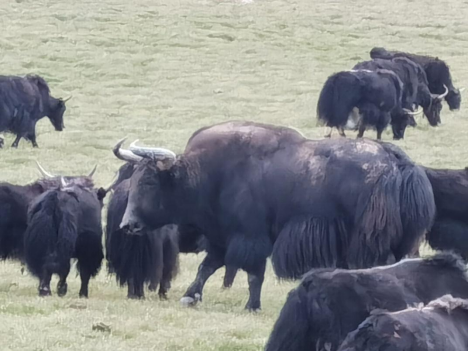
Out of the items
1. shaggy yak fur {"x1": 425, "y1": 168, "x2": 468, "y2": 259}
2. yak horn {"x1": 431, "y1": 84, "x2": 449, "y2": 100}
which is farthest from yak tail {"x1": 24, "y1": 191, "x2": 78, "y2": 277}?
yak horn {"x1": 431, "y1": 84, "x2": 449, "y2": 100}

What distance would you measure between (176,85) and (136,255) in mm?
18491

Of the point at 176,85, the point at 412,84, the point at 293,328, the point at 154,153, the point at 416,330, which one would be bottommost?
the point at 176,85

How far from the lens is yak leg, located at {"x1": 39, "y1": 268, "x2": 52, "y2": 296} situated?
9.55m

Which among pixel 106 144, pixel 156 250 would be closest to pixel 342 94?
pixel 106 144

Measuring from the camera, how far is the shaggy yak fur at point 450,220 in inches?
411

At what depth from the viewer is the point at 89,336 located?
7.25m

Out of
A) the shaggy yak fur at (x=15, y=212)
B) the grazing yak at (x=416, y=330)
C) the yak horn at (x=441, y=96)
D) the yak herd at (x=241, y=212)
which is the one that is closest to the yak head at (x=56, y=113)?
the yak horn at (x=441, y=96)

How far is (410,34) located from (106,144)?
18.7m

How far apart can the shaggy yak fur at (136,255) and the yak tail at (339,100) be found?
11.4 meters

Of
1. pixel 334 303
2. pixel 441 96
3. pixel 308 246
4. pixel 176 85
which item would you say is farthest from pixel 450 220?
pixel 176 85

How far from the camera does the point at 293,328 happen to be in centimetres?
552

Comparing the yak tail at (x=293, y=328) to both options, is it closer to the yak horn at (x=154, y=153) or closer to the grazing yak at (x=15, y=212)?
the yak horn at (x=154, y=153)

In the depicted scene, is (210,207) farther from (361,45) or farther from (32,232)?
(361,45)

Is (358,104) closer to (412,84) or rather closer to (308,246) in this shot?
(412,84)
